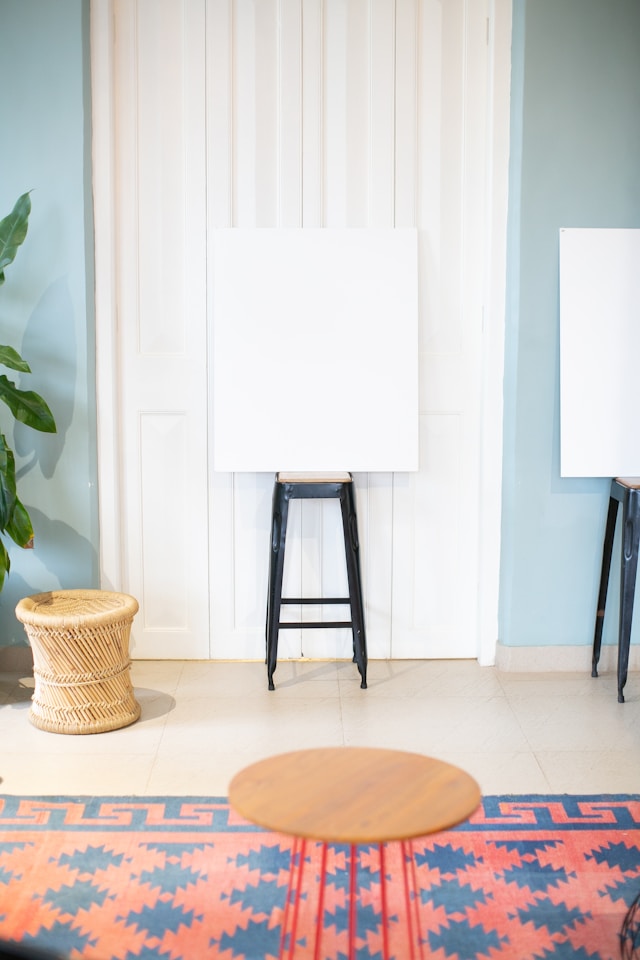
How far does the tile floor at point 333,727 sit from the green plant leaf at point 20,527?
599mm

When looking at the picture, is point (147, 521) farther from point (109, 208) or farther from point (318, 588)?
point (109, 208)

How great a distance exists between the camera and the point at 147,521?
3.99m

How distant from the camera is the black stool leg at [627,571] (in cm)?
355

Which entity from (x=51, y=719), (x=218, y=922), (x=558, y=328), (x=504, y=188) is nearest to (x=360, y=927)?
(x=218, y=922)

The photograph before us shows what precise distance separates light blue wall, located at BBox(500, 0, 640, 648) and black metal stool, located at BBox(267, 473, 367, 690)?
612mm

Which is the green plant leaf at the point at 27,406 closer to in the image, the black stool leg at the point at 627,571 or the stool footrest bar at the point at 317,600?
the stool footrest bar at the point at 317,600

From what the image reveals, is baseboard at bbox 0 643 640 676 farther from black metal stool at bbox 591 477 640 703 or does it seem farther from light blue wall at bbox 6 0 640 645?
black metal stool at bbox 591 477 640 703

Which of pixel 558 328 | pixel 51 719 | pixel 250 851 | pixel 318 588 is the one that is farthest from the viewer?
pixel 318 588

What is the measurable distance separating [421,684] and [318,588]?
22.5 inches

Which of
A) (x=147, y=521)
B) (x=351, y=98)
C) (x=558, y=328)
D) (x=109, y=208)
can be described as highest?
(x=351, y=98)

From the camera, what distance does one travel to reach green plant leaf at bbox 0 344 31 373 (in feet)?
11.2

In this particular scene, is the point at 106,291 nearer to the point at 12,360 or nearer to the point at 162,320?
the point at 162,320

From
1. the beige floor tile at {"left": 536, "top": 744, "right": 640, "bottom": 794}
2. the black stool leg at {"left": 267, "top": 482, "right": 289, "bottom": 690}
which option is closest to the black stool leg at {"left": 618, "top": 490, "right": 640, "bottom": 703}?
the beige floor tile at {"left": 536, "top": 744, "right": 640, "bottom": 794}

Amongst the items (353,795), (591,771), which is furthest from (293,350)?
(353,795)
